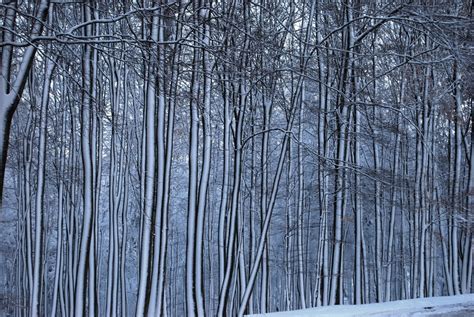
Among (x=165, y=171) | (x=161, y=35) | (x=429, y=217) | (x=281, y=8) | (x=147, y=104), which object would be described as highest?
(x=281, y=8)

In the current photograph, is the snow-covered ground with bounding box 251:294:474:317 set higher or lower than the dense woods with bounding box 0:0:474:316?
lower

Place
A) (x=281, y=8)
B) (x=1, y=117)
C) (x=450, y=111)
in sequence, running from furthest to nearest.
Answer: (x=450, y=111) < (x=281, y=8) < (x=1, y=117)

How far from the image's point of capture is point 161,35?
7910mm

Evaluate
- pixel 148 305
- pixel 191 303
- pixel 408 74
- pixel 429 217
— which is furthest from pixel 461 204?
pixel 148 305

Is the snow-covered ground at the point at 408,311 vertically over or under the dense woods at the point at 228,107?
under

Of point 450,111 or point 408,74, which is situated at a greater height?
point 408,74

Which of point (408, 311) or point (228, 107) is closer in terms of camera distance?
point (408, 311)

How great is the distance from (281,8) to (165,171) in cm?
513

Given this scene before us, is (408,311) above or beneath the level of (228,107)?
beneath

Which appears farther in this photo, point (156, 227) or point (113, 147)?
point (113, 147)

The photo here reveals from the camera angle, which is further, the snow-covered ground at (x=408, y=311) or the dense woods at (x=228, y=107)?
the dense woods at (x=228, y=107)

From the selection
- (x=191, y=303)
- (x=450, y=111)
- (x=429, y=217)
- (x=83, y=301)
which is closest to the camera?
(x=191, y=303)

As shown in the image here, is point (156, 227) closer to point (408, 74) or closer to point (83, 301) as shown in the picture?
point (83, 301)

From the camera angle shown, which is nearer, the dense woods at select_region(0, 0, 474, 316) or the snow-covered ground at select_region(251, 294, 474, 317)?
the snow-covered ground at select_region(251, 294, 474, 317)
